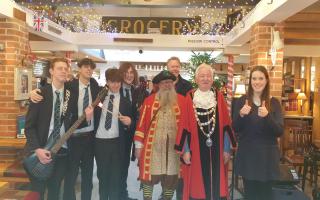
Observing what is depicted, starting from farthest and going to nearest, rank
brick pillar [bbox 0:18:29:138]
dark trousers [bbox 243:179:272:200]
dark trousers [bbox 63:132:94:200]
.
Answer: brick pillar [bbox 0:18:29:138] → dark trousers [bbox 63:132:94:200] → dark trousers [bbox 243:179:272:200]

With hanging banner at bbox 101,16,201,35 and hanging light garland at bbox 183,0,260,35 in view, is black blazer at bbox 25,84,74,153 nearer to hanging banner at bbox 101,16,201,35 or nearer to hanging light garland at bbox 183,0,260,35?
hanging light garland at bbox 183,0,260,35

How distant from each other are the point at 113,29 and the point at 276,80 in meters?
6.27

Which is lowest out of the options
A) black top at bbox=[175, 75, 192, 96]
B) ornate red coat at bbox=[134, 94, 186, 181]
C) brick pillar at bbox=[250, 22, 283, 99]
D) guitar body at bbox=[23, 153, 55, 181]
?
guitar body at bbox=[23, 153, 55, 181]

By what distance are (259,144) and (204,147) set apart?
1.52ft

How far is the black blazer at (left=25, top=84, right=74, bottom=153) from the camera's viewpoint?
3.08 metres

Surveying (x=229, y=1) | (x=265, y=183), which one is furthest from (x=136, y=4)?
(x=265, y=183)

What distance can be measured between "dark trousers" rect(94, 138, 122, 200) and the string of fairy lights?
319 cm

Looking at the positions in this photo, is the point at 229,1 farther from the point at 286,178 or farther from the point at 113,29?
the point at 113,29

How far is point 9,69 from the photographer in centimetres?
551

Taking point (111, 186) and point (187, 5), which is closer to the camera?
point (111, 186)

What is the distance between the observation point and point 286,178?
4.25m

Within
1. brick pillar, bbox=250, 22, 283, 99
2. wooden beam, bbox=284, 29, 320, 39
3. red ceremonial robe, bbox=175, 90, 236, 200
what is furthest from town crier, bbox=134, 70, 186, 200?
wooden beam, bbox=284, 29, 320, 39

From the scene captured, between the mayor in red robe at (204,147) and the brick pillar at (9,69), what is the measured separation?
10.9 ft

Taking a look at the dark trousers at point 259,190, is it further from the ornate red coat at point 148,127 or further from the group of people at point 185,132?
the ornate red coat at point 148,127
